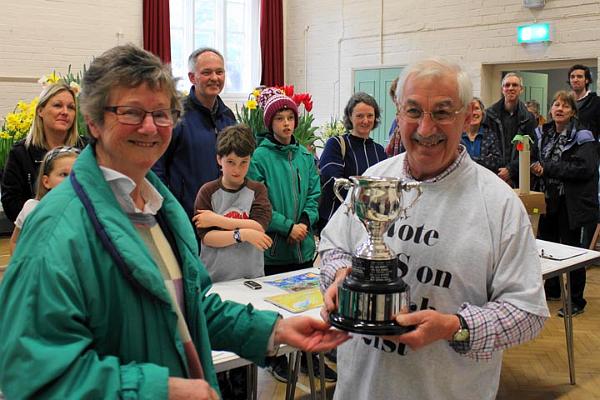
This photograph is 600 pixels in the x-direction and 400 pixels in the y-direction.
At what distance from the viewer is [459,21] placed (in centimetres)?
811

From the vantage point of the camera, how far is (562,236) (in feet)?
16.8

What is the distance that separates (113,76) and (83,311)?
0.45 metres

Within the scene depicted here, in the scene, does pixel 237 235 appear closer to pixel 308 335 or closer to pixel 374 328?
pixel 308 335

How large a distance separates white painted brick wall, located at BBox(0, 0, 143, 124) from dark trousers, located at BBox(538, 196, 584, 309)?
20.4ft

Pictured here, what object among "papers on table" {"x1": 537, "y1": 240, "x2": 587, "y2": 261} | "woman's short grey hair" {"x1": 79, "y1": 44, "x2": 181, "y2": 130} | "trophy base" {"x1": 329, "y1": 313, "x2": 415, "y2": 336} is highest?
"woman's short grey hair" {"x1": 79, "y1": 44, "x2": 181, "y2": 130}

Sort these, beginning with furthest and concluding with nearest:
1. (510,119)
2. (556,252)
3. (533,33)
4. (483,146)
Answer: (533,33) → (510,119) → (483,146) → (556,252)

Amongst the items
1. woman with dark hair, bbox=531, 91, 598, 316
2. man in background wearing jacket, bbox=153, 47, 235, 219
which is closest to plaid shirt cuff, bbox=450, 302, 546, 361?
man in background wearing jacket, bbox=153, 47, 235, 219

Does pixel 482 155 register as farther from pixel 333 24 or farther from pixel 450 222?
pixel 333 24

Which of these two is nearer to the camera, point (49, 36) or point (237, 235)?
point (237, 235)

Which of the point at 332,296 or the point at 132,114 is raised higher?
the point at 132,114

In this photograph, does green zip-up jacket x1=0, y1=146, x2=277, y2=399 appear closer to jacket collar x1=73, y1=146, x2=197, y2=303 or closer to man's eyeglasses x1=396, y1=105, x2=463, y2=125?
jacket collar x1=73, y1=146, x2=197, y2=303

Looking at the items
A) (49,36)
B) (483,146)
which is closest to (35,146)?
(483,146)

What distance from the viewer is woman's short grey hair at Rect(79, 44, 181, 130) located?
47.1 inches

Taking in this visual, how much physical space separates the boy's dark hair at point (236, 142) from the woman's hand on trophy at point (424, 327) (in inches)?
64.2
